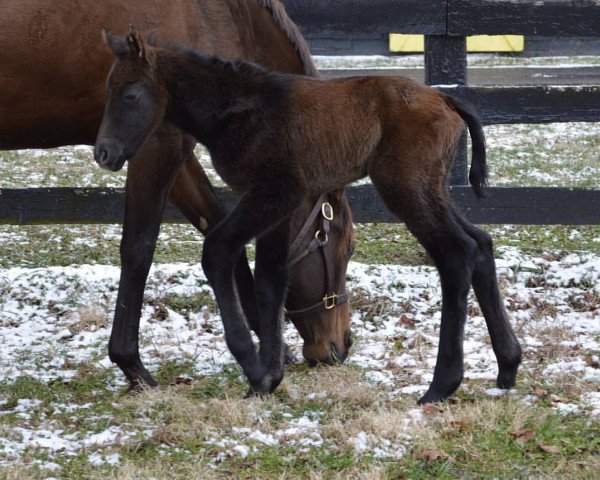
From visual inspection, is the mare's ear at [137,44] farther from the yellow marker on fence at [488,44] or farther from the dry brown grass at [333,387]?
the yellow marker on fence at [488,44]

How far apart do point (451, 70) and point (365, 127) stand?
7.61 feet

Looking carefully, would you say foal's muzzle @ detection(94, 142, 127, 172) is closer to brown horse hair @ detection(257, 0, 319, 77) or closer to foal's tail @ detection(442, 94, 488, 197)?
brown horse hair @ detection(257, 0, 319, 77)

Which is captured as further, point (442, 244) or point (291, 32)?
point (291, 32)

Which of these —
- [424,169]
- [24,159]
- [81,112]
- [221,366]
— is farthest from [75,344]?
[24,159]

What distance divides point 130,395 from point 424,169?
1.69 metres

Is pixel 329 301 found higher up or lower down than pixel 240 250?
lower down

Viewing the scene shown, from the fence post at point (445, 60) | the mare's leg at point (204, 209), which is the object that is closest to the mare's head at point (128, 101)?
the mare's leg at point (204, 209)

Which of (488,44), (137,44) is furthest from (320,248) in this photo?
(488,44)

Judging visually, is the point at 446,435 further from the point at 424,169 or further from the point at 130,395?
the point at 130,395

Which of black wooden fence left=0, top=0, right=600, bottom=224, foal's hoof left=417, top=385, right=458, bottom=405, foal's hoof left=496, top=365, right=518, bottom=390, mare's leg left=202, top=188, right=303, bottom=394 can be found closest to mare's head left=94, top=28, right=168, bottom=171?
mare's leg left=202, top=188, right=303, bottom=394

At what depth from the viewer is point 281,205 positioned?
151 inches

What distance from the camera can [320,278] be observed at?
4617 mm

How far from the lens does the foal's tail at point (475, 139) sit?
4.07 meters

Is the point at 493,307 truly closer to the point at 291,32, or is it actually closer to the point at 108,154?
the point at 291,32
